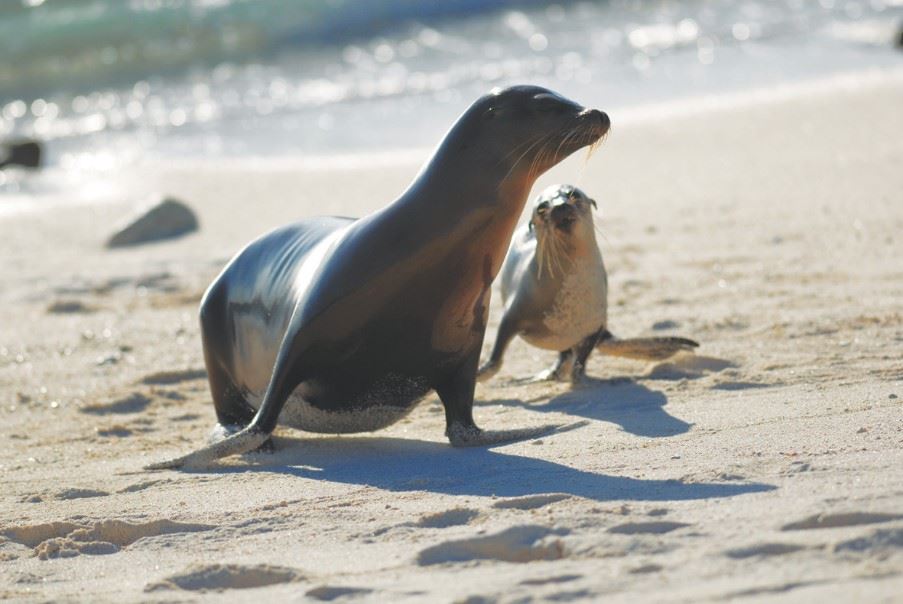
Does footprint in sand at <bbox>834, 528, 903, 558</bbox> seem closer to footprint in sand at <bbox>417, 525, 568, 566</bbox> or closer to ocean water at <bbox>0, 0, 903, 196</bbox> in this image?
footprint in sand at <bbox>417, 525, 568, 566</bbox>

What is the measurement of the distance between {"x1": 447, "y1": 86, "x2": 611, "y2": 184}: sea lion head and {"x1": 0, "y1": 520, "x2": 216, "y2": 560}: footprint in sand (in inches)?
61.7

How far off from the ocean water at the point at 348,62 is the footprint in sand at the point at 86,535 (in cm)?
936

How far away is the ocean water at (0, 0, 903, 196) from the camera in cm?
1534

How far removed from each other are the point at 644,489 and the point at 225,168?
9.76 m

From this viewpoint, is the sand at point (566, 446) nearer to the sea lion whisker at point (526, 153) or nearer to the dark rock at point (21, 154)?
the sea lion whisker at point (526, 153)

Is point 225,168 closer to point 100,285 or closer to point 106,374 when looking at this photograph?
point 100,285

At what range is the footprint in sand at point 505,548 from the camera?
144 inches

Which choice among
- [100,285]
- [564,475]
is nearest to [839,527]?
[564,475]

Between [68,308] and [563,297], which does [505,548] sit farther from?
[68,308]

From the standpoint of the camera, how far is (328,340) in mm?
5086

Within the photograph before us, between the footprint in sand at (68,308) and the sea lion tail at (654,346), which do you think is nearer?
the sea lion tail at (654,346)

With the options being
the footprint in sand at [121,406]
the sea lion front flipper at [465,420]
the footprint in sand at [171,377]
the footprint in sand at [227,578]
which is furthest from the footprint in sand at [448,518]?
the footprint in sand at [171,377]

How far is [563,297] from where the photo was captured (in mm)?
6527

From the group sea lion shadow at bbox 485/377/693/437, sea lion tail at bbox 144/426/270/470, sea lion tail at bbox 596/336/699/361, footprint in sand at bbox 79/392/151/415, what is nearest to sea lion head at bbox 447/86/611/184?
sea lion shadow at bbox 485/377/693/437
